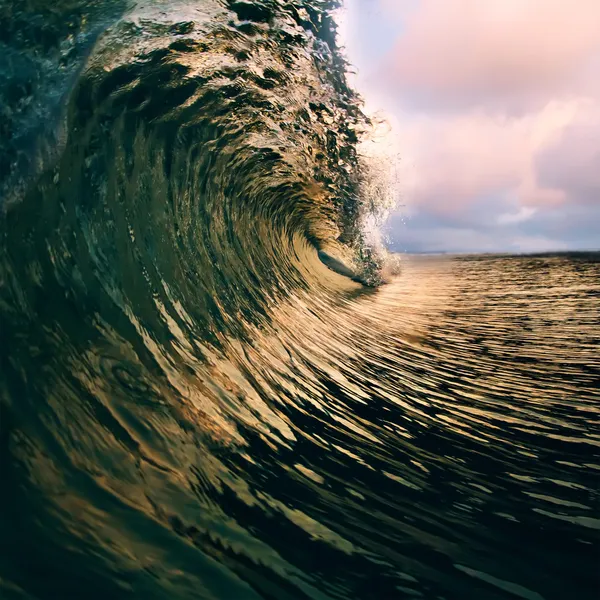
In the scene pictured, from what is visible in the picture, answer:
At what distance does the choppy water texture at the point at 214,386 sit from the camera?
173 cm

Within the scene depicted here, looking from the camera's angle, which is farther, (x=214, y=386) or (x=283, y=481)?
(x=214, y=386)

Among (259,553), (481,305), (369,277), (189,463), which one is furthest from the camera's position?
(369,277)

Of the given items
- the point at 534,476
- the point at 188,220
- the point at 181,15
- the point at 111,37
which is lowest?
the point at 534,476

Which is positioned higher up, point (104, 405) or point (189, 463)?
point (104, 405)

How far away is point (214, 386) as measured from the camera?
3275 millimetres

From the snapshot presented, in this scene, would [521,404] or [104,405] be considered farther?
[521,404]

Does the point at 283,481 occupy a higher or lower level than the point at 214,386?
lower

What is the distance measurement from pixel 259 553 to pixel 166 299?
2.82 meters

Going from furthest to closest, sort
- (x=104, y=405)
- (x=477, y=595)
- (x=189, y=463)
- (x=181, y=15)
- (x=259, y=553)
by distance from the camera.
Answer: (x=181, y=15) → (x=104, y=405) → (x=189, y=463) → (x=259, y=553) → (x=477, y=595)

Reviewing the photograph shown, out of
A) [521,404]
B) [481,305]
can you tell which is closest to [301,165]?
[481,305]

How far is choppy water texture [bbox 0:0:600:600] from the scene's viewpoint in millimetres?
1732

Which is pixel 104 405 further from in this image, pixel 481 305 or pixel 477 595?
pixel 481 305

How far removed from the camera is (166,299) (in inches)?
164

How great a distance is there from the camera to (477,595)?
1.64 meters
